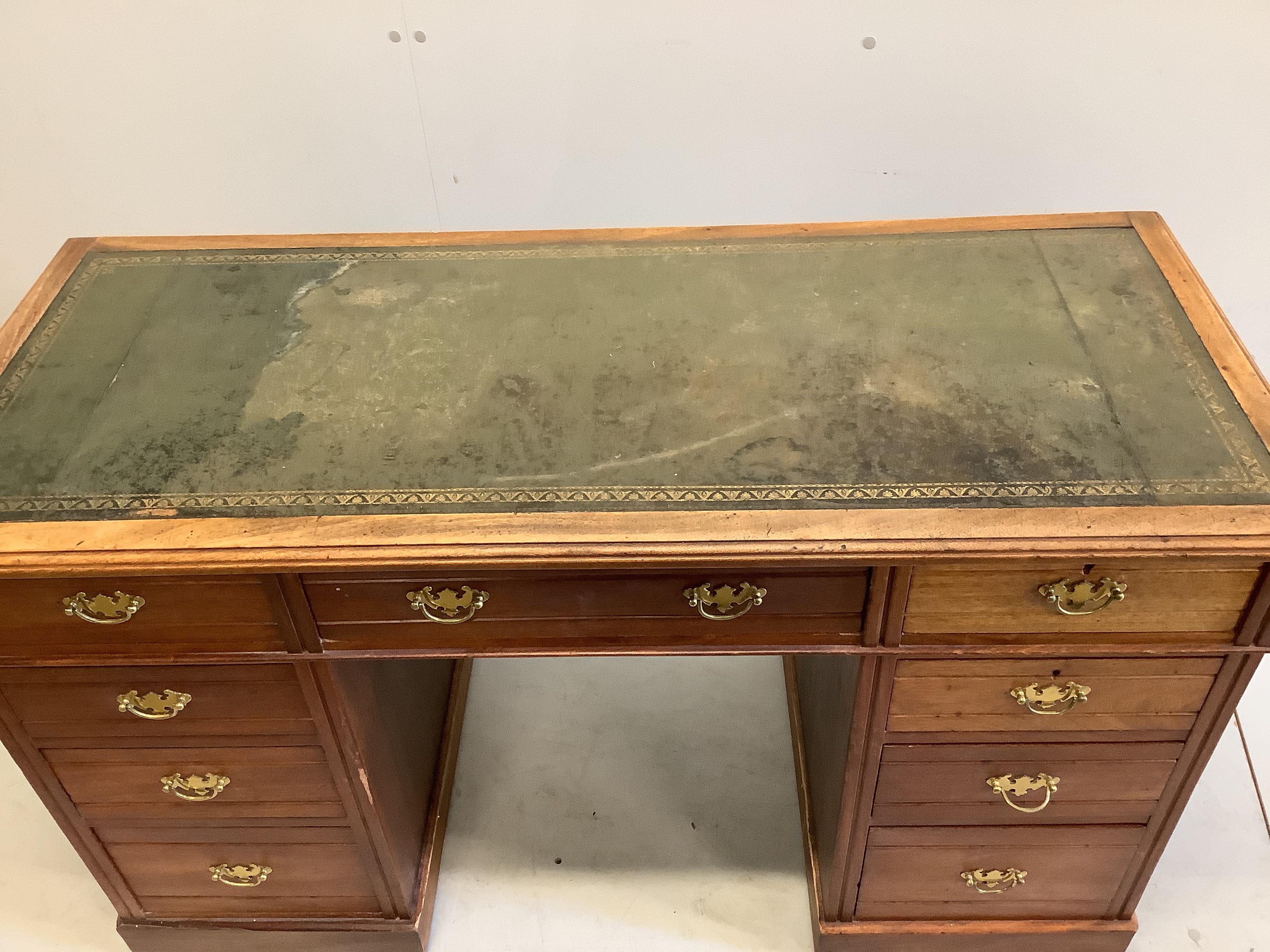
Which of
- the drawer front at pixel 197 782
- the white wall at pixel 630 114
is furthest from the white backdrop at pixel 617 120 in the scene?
the drawer front at pixel 197 782

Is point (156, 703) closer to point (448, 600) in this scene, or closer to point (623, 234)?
point (448, 600)

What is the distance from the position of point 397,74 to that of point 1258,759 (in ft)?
7.08

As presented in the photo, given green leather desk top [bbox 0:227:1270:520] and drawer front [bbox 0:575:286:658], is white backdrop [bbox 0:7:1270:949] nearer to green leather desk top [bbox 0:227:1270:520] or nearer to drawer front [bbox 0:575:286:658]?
green leather desk top [bbox 0:227:1270:520]

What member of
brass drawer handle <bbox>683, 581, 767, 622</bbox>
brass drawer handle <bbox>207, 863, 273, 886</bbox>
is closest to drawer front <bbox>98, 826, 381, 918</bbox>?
brass drawer handle <bbox>207, 863, 273, 886</bbox>

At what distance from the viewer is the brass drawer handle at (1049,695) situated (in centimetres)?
134

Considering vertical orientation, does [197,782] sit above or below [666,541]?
below

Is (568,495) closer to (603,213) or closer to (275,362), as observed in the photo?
(275,362)

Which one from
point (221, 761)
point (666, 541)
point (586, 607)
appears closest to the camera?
point (666, 541)

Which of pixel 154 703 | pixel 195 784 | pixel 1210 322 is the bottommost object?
pixel 195 784

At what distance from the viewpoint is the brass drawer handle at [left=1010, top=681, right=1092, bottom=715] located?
1.34 metres

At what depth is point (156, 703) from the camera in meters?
1.38

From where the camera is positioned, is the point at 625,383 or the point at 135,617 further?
the point at 625,383

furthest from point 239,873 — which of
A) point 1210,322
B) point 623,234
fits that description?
point 1210,322

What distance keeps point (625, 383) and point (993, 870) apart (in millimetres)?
996
